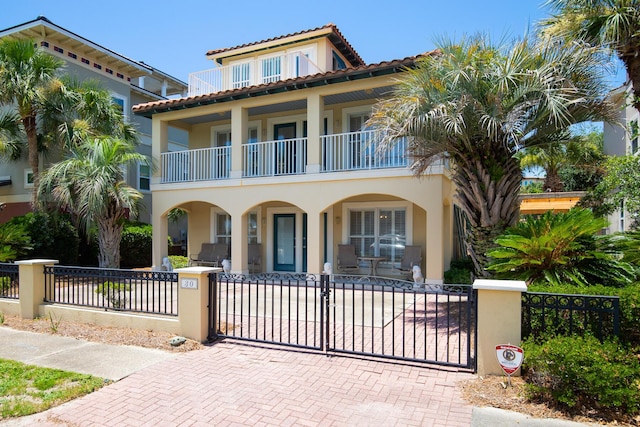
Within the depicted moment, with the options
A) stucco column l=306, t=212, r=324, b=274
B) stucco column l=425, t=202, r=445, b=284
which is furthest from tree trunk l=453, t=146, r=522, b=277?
stucco column l=306, t=212, r=324, b=274

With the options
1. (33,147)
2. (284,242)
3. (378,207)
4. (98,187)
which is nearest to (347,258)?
(378,207)

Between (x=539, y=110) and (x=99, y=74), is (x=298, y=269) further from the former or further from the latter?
(x=99, y=74)

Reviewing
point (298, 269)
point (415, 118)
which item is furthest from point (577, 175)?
point (415, 118)

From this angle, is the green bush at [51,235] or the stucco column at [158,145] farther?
the stucco column at [158,145]

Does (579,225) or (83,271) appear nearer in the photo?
(579,225)

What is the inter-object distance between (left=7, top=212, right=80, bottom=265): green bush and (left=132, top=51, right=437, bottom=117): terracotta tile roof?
16.7 feet

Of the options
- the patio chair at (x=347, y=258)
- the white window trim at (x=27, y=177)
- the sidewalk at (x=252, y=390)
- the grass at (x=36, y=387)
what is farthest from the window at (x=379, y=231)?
the white window trim at (x=27, y=177)

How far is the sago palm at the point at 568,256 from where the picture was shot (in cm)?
636

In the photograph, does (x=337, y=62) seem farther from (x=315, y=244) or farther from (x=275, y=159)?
(x=315, y=244)

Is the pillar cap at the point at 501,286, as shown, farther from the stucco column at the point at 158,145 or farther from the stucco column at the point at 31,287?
the stucco column at the point at 158,145

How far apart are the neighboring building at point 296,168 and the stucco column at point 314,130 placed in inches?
1.3

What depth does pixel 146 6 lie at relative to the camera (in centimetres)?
1156

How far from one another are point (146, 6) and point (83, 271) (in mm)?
7849

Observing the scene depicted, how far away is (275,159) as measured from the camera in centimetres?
1509
